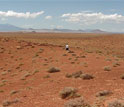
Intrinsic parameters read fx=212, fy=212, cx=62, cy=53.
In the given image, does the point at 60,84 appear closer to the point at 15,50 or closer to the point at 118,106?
the point at 118,106

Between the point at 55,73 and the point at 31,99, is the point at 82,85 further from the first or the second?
the point at 55,73

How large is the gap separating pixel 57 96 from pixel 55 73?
307 inches

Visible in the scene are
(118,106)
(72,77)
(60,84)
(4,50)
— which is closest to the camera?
(118,106)

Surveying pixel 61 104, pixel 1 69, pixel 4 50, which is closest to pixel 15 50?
pixel 4 50

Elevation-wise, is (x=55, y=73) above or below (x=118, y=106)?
below

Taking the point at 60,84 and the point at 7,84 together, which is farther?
the point at 7,84

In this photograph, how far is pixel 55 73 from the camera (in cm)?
1927

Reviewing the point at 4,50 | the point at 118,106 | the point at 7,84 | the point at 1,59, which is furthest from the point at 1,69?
the point at 118,106

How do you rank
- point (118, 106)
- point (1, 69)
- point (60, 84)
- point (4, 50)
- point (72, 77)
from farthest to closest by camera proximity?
1. point (4, 50)
2. point (1, 69)
3. point (72, 77)
4. point (60, 84)
5. point (118, 106)

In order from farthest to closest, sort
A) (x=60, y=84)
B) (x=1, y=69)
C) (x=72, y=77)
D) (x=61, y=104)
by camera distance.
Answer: (x=1, y=69), (x=72, y=77), (x=60, y=84), (x=61, y=104)

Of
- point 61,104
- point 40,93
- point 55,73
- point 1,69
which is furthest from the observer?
point 1,69

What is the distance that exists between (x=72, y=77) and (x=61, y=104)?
6.40 m

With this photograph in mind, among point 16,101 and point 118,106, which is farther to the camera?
point 16,101

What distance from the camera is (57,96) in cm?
1148
